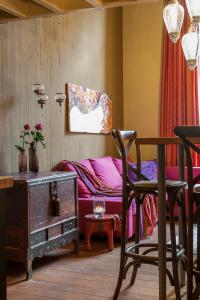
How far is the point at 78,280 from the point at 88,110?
2787 mm

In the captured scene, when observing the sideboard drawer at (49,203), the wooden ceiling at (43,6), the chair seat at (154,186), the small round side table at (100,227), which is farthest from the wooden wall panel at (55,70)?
the chair seat at (154,186)

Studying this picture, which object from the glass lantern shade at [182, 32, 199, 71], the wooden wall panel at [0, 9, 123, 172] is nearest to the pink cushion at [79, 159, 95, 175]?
the wooden wall panel at [0, 9, 123, 172]

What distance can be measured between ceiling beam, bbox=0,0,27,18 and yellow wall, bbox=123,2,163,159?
3489 mm

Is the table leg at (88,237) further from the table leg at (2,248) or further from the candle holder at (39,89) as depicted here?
the table leg at (2,248)

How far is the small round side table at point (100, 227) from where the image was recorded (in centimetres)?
401

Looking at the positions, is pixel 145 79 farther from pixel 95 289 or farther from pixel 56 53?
pixel 95 289

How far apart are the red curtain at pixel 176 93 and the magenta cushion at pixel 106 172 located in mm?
1381

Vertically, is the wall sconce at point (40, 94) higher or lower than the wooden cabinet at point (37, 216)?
higher

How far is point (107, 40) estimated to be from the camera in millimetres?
6301

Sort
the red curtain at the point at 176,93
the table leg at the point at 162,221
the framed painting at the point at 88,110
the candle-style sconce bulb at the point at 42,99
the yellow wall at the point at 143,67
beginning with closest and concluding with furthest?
the table leg at the point at 162,221 < the candle-style sconce bulb at the point at 42,99 < the framed painting at the point at 88,110 < the red curtain at the point at 176,93 < the yellow wall at the point at 143,67

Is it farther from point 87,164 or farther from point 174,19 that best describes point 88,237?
point 174,19

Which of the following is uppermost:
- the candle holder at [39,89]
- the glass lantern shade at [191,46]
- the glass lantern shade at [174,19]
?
the glass lantern shade at [174,19]

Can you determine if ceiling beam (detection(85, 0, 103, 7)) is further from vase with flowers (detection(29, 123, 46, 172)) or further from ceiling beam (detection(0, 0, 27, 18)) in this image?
vase with flowers (detection(29, 123, 46, 172))

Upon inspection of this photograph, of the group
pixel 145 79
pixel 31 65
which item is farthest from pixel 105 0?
pixel 145 79
